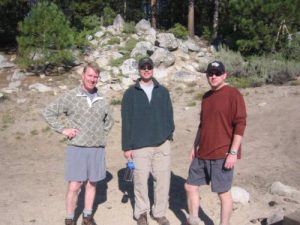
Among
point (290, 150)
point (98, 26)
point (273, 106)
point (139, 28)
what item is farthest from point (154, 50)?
point (290, 150)

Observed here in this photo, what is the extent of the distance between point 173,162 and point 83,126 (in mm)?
3222

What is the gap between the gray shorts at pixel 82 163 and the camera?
13.6 feet

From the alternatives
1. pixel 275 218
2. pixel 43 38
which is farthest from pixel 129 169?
pixel 43 38

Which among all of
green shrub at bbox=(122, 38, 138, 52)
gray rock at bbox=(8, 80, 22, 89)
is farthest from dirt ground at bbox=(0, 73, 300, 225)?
green shrub at bbox=(122, 38, 138, 52)

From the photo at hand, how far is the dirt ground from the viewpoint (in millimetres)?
5039

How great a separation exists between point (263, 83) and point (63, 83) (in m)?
5.03

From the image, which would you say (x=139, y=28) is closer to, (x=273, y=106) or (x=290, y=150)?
(x=273, y=106)

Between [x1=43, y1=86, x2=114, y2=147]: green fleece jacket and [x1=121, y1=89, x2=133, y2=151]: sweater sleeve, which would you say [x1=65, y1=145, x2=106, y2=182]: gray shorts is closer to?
[x1=43, y1=86, x2=114, y2=147]: green fleece jacket

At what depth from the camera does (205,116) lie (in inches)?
154

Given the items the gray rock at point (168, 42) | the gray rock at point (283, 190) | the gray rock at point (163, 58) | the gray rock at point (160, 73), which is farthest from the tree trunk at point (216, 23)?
the gray rock at point (283, 190)

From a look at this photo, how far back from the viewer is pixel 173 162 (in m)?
7.14

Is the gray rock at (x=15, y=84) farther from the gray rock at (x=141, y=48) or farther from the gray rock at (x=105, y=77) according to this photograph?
the gray rock at (x=141, y=48)

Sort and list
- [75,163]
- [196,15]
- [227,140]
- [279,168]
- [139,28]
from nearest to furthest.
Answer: [227,140] < [75,163] < [279,168] < [139,28] < [196,15]

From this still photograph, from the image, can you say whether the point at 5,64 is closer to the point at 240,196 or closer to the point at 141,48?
the point at 141,48
